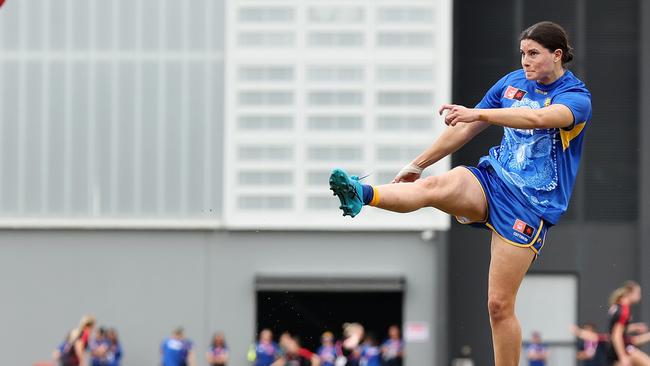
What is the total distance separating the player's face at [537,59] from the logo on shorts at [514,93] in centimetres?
17

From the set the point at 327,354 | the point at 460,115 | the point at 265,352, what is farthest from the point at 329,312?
the point at 460,115

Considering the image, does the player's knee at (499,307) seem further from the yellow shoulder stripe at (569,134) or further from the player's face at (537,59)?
Result: the player's face at (537,59)

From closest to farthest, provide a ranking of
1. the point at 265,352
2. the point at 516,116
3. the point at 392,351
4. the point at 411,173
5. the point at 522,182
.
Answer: the point at 516,116 → the point at 522,182 → the point at 411,173 → the point at 265,352 → the point at 392,351

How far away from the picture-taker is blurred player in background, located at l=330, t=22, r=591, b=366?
735cm

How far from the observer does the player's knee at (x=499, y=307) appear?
741 cm

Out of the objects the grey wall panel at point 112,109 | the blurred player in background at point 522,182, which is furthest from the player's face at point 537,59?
the grey wall panel at point 112,109

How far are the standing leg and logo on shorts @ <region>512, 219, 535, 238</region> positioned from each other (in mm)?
91

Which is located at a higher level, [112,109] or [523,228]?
[112,109]

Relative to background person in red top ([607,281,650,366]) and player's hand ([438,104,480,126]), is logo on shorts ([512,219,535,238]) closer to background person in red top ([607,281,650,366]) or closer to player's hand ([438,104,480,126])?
player's hand ([438,104,480,126])

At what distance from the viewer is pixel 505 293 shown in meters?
7.41

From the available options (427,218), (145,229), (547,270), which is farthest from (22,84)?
(547,270)

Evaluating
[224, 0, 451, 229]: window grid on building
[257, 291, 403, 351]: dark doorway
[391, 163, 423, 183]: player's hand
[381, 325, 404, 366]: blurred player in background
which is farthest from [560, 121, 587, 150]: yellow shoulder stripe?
[257, 291, 403, 351]: dark doorway

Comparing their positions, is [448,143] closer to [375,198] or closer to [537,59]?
[537,59]

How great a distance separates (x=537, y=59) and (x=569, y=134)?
1.44 feet
